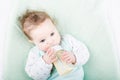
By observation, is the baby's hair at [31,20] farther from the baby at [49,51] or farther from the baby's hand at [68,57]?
the baby's hand at [68,57]

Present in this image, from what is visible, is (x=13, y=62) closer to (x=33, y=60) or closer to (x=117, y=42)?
(x=33, y=60)

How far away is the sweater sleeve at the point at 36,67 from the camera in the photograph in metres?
1.09

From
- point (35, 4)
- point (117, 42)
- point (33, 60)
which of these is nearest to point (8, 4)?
point (35, 4)

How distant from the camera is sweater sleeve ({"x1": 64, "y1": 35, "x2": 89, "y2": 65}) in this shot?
3.58 feet

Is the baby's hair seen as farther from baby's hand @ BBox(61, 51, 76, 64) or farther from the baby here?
baby's hand @ BBox(61, 51, 76, 64)

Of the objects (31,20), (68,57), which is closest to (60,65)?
(68,57)

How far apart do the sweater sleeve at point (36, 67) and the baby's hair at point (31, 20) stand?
0.19 ft

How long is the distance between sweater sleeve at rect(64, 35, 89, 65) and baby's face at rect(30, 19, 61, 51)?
4 centimetres

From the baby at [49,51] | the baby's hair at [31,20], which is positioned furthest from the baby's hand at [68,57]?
the baby's hair at [31,20]

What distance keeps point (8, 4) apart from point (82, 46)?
0.25 m

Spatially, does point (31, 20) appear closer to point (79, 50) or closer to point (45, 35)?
point (45, 35)

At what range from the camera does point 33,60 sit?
43.5 inches

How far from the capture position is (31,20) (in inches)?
42.0

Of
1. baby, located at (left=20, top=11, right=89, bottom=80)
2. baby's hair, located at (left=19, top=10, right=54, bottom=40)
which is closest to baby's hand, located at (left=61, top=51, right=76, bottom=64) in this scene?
baby, located at (left=20, top=11, right=89, bottom=80)
